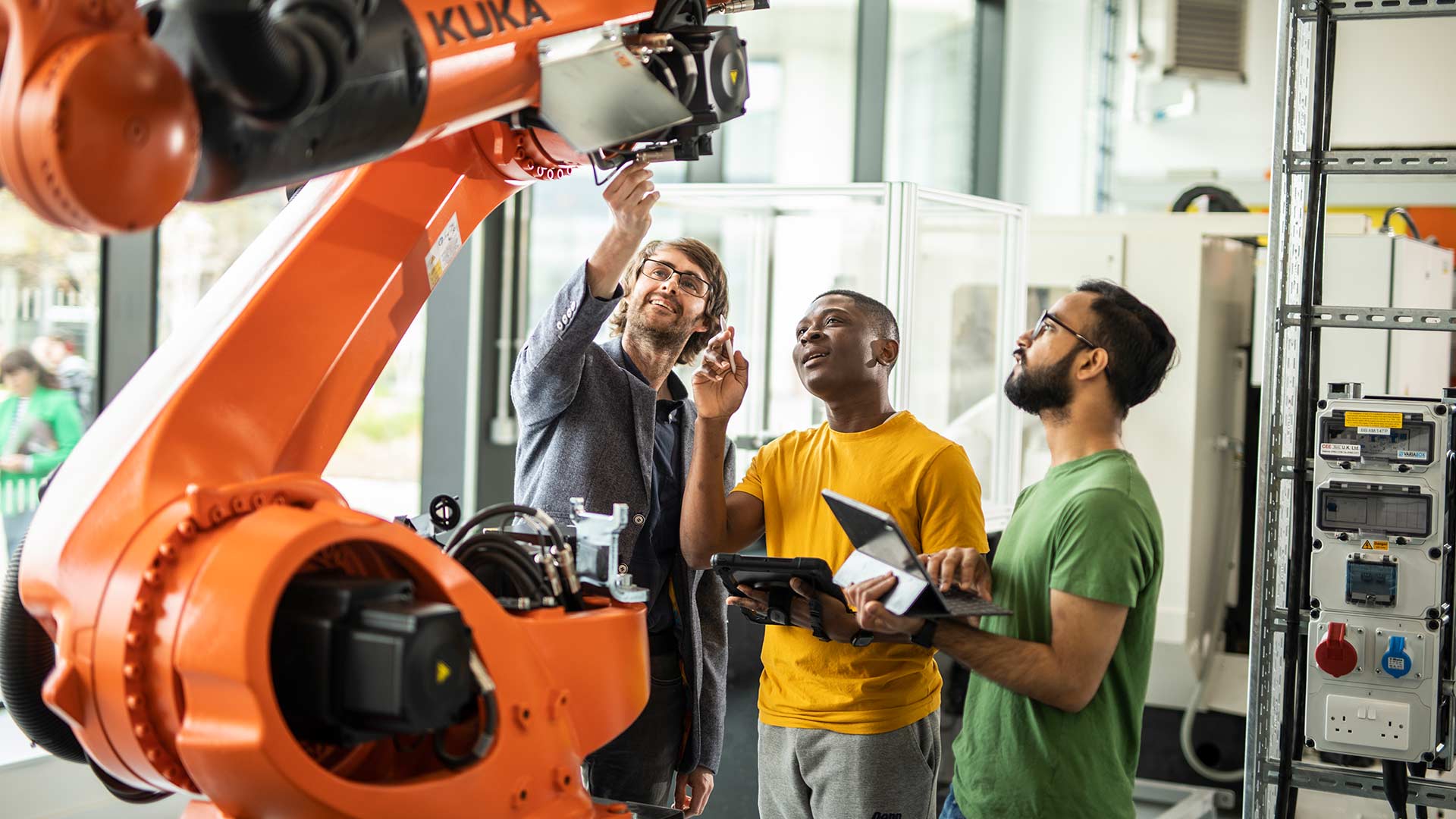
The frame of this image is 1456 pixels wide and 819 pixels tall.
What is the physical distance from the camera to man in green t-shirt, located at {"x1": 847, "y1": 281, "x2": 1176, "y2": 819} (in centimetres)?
186

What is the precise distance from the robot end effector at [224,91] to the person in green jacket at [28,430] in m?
2.72

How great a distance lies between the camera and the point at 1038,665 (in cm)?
186

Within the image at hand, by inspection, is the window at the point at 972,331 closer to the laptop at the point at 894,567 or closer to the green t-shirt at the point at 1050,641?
the green t-shirt at the point at 1050,641

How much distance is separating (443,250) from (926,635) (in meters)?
0.93

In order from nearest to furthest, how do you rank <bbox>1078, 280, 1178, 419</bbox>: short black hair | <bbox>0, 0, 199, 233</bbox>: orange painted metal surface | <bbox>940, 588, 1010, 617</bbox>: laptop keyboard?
1. <bbox>0, 0, 199, 233</bbox>: orange painted metal surface
2. <bbox>940, 588, 1010, 617</bbox>: laptop keyboard
3. <bbox>1078, 280, 1178, 419</bbox>: short black hair

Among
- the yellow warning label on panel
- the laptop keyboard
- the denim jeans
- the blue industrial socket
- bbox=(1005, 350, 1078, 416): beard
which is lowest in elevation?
the denim jeans

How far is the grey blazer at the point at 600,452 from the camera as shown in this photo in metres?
2.38

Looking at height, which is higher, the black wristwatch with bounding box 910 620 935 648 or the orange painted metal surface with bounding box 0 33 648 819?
the orange painted metal surface with bounding box 0 33 648 819

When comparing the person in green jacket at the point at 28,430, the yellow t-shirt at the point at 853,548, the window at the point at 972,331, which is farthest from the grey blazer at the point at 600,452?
the person in green jacket at the point at 28,430

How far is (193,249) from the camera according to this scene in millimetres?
3988

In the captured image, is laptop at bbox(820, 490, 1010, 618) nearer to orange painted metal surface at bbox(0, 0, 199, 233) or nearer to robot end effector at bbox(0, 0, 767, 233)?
robot end effector at bbox(0, 0, 767, 233)

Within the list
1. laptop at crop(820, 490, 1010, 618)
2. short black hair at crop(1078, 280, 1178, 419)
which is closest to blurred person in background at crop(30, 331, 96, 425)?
laptop at crop(820, 490, 1010, 618)

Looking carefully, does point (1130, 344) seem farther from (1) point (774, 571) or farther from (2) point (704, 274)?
(2) point (704, 274)

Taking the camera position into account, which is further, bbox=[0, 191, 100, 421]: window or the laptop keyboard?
bbox=[0, 191, 100, 421]: window
